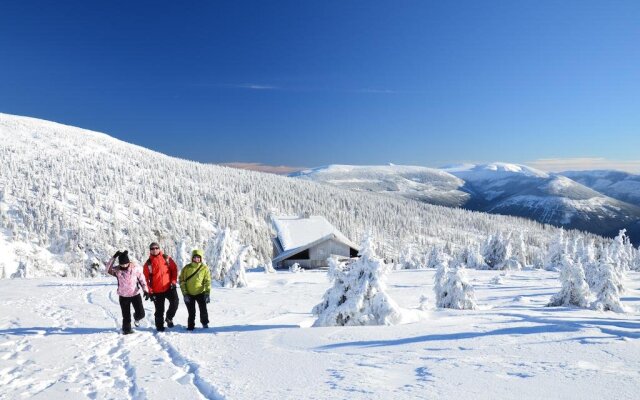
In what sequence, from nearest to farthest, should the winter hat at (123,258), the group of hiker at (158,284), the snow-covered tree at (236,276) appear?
the winter hat at (123,258) → the group of hiker at (158,284) → the snow-covered tree at (236,276)

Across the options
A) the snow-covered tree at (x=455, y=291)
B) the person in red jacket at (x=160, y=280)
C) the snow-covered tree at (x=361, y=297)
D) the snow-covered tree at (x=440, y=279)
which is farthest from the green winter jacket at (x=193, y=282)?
the snow-covered tree at (x=440, y=279)

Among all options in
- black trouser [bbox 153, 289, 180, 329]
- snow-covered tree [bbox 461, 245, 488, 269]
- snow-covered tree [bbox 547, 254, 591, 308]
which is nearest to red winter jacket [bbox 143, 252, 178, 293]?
black trouser [bbox 153, 289, 180, 329]

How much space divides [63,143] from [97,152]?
1447cm

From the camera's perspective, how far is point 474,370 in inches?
217

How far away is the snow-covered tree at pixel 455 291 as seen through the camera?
17562 millimetres

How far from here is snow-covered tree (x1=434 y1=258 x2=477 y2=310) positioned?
1756 cm

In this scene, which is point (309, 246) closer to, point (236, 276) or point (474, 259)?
point (236, 276)

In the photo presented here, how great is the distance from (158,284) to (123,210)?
13789cm

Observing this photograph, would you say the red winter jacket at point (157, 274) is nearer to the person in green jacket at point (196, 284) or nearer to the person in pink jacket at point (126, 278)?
the person in pink jacket at point (126, 278)

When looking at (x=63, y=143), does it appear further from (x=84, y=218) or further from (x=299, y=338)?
(x=299, y=338)

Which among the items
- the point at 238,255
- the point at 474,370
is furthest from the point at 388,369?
the point at 238,255

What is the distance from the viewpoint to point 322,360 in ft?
20.7

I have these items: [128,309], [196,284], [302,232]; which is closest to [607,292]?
[196,284]

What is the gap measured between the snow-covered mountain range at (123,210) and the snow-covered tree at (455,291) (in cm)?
5550
